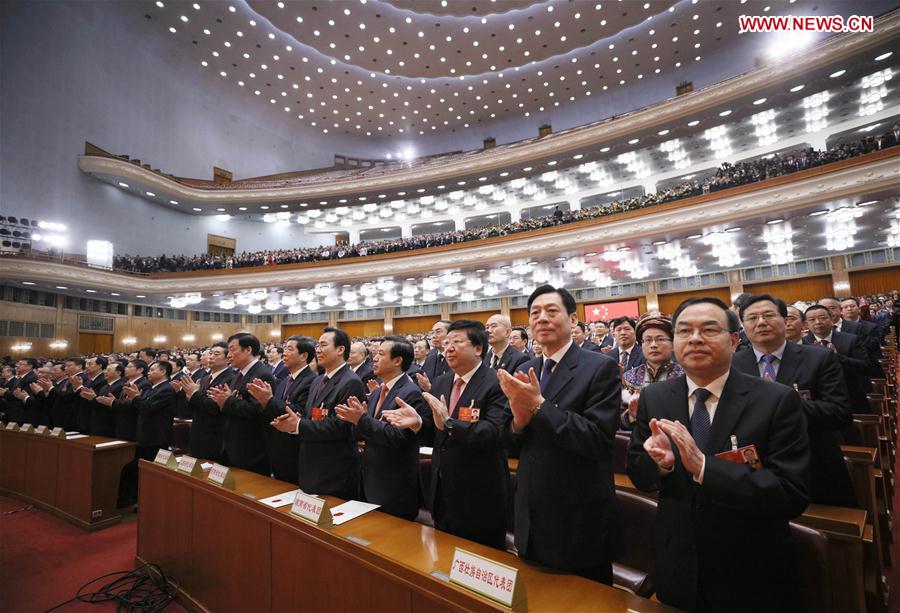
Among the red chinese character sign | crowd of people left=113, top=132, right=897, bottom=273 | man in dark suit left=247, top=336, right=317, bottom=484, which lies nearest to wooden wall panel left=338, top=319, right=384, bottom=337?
crowd of people left=113, top=132, right=897, bottom=273

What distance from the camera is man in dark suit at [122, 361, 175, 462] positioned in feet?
12.1

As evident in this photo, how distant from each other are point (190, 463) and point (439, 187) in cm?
1585

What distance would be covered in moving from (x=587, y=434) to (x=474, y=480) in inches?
28.0

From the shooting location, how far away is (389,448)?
2.10 m

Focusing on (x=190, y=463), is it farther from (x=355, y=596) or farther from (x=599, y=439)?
(x=599, y=439)

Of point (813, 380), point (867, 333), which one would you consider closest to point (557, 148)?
point (867, 333)

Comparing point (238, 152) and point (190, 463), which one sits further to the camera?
point (238, 152)

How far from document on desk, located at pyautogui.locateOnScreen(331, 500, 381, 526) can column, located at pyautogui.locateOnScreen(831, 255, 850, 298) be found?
16.0 meters

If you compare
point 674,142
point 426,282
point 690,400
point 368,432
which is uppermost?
point 674,142

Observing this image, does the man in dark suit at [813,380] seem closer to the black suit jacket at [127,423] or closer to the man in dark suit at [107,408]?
the black suit jacket at [127,423]

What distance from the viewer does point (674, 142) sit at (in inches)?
531

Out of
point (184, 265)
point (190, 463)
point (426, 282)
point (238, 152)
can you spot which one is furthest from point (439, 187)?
point (190, 463)

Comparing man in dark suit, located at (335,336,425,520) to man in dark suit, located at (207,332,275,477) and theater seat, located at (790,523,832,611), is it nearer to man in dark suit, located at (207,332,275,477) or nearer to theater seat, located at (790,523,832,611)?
man in dark suit, located at (207,332,275,477)

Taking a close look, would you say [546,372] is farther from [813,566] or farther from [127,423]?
[127,423]
